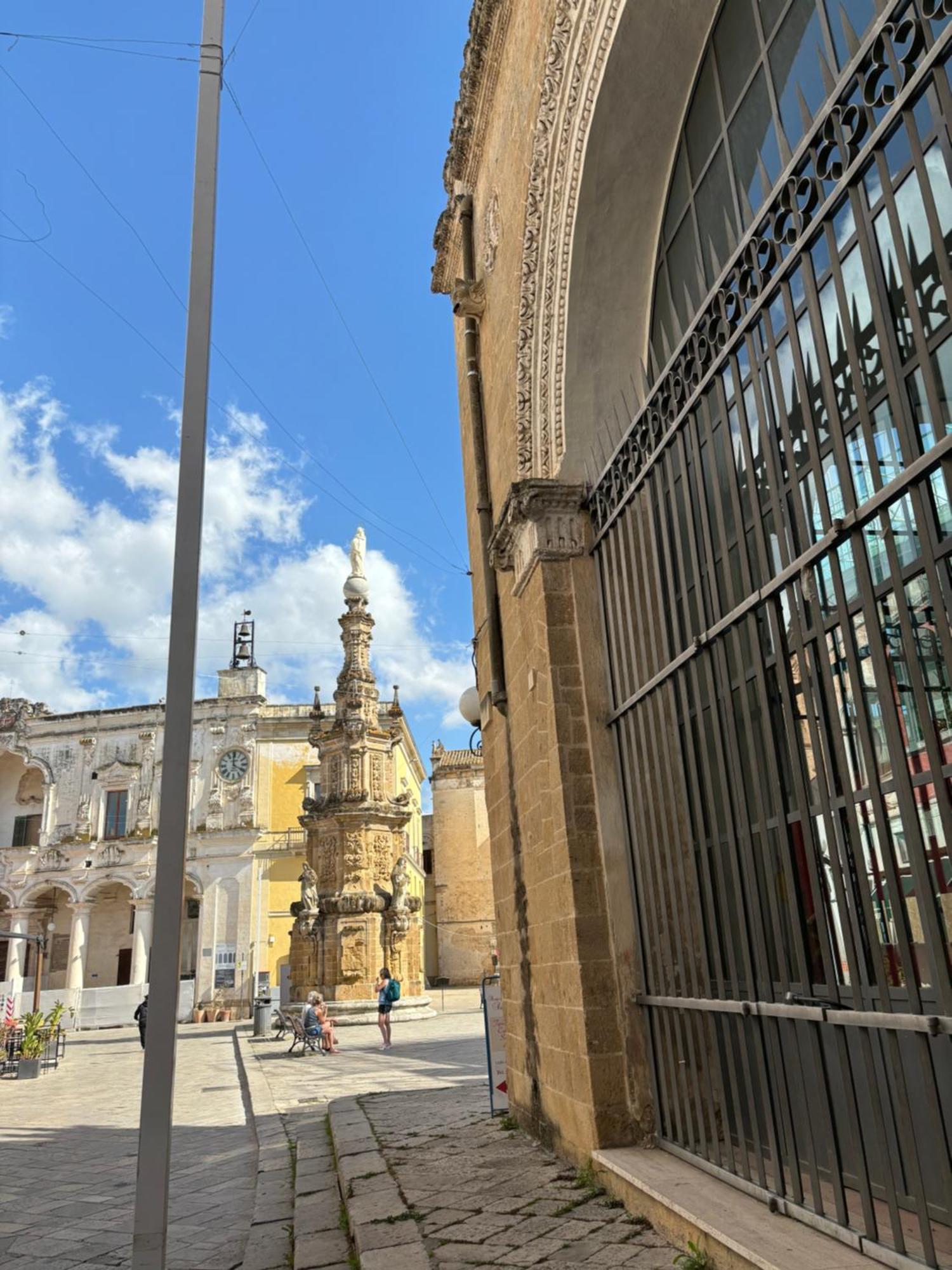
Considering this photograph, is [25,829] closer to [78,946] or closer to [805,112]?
[78,946]

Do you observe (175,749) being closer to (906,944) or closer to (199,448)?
(199,448)

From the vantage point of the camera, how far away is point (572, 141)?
5.16 meters

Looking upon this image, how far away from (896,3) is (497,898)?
5841mm

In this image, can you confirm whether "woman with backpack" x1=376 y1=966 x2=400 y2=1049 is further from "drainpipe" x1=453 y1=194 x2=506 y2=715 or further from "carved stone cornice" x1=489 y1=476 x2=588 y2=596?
"carved stone cornice" x1=489 y1=476 x2=588 y2=596

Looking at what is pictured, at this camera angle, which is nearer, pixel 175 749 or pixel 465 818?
pixel 175 749

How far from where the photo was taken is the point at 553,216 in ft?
17.9

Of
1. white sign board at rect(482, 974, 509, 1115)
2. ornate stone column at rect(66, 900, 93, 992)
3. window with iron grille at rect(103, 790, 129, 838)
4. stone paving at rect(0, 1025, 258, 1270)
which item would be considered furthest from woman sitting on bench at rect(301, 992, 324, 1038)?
window with iron grille at rect(103, 790, 129, 838)

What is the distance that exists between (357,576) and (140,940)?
17.8 m

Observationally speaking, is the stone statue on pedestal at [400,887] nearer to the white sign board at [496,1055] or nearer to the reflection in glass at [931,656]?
the white sign board at [496,1055]

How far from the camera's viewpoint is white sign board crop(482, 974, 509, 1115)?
6.80 m

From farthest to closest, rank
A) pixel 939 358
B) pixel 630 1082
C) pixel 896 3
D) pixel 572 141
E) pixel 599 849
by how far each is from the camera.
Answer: pixel 572 141, pixel 599 849, pixel 630 1082, pixel 939 358, pixel 896 3

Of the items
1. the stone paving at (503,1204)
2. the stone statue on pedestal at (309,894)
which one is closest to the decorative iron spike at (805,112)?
the stone paving at (503,1204)

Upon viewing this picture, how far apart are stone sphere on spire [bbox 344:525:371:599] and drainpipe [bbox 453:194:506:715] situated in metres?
18.2

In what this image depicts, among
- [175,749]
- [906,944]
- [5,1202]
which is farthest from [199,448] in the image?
[5,1202]
